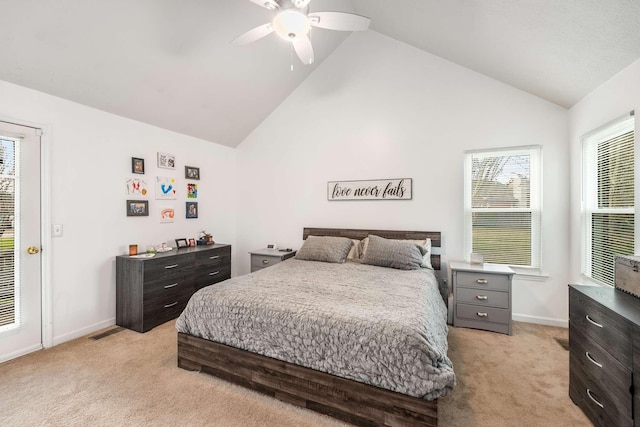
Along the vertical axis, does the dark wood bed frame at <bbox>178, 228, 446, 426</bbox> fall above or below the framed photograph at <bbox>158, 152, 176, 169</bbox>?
below

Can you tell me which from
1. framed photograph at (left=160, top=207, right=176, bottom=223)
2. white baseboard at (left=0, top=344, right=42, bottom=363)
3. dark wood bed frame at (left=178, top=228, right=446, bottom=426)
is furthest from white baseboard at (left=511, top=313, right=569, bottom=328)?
white baseboard at (left=0, top=344, right=42, bottom=363)

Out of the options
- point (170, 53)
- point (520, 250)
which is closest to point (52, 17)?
point (170, 53)

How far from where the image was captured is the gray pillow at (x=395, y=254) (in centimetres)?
310

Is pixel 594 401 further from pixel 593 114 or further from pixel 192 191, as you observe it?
pixel 192 191

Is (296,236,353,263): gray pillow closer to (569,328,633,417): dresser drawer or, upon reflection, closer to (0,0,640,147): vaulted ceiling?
(569,328,633,417): dresser drawer

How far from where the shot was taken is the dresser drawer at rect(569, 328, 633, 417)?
1376 millimetres

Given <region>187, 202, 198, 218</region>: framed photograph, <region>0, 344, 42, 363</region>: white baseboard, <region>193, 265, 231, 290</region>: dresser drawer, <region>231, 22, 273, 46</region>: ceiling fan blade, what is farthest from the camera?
<region>187, 202, 198, 218</region>: framed photograph

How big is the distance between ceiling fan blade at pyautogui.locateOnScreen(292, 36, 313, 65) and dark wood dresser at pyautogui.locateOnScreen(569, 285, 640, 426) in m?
2.71

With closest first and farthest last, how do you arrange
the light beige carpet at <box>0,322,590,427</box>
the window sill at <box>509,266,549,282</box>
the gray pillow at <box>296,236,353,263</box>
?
the light beige carpet at <box>0,322,590,427</box> < the window sill at <box>509,266,549,282</box> < the gray pillow at <box>296,236,353,263</box>

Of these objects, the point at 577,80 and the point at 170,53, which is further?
the point at 170,53

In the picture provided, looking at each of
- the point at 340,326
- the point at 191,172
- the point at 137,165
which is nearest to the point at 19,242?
the point at 137,165

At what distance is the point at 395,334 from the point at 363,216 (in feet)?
8.22

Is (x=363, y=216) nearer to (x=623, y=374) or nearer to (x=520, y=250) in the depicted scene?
(x=520, y=250)

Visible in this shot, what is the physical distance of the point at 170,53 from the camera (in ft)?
9.34
